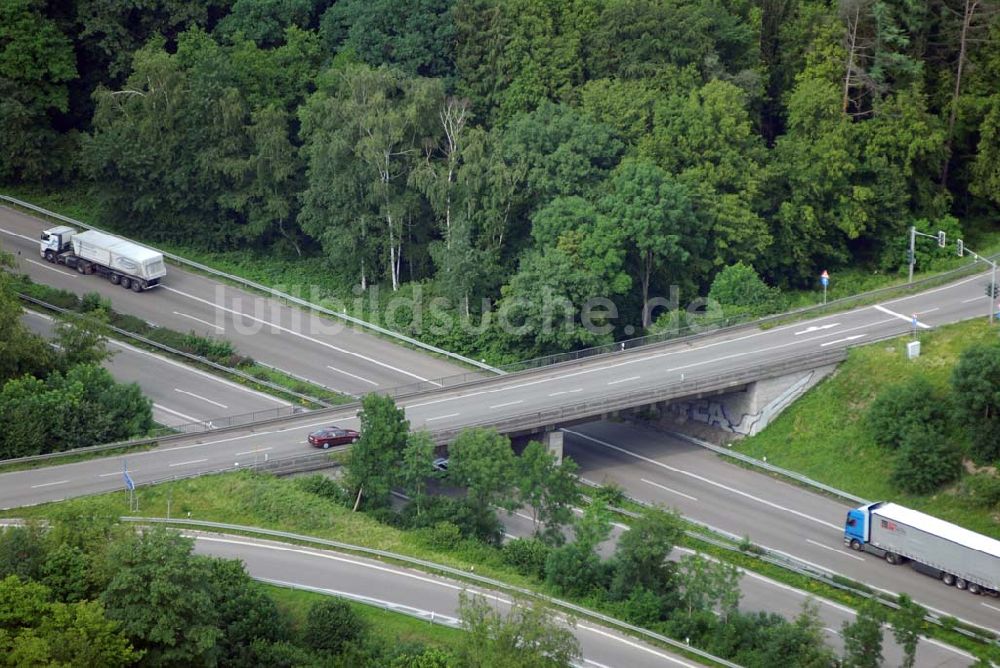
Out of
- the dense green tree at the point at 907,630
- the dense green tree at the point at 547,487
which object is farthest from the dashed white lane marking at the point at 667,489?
the dense green tree at the point at 907,630

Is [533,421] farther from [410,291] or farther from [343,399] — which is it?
[410,291]

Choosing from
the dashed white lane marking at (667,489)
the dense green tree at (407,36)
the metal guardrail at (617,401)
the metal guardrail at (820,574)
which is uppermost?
the dense green tree at (407,36)

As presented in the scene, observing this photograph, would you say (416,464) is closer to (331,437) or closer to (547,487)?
(547,487)

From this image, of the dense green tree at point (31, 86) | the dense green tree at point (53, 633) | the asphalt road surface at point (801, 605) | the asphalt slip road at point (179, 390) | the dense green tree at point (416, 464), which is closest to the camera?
the dense green tree at point (53, 633)

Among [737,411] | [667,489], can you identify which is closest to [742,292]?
[737,411]

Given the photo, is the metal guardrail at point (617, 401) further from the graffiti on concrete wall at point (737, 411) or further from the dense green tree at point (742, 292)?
the dense green tree at point (742, 292)

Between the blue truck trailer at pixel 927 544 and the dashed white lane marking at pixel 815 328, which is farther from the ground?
the dashed white lane marking at pixel 815 328
